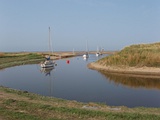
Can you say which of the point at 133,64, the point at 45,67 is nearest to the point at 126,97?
the point at 133,64

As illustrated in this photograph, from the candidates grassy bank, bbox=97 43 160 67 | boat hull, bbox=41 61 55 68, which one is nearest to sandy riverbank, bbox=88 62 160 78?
grassy bank, bbox=97 43 160 67

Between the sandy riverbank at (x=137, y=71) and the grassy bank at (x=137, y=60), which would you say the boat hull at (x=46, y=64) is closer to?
the grassy bank at (x=137, y=60)

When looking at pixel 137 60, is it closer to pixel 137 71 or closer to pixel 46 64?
pixel 137 71

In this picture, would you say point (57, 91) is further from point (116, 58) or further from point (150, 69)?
point (116, 58)

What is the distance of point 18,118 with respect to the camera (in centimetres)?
1373

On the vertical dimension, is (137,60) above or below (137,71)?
above

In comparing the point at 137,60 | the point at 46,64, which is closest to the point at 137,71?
the point at 137,60

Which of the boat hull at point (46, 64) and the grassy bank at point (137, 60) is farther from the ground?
the grassy bank at point (137, 60)

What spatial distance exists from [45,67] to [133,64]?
21672mm

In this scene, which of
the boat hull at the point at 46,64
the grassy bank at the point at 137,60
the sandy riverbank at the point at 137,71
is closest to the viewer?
the sandy riverbank at the point at 137,71

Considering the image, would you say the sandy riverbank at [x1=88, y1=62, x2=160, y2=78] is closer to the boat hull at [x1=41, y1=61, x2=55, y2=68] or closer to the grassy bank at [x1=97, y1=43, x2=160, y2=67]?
the grassy bank at [x1=97, y1=43, x2=160, y2=67]

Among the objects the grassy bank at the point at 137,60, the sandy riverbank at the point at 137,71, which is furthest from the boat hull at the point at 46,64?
the sandy riverbank at the point at 137,71

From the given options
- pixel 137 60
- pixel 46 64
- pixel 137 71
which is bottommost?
pixel 137 71

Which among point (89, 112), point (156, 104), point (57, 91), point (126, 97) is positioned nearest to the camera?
point (89, 112)
